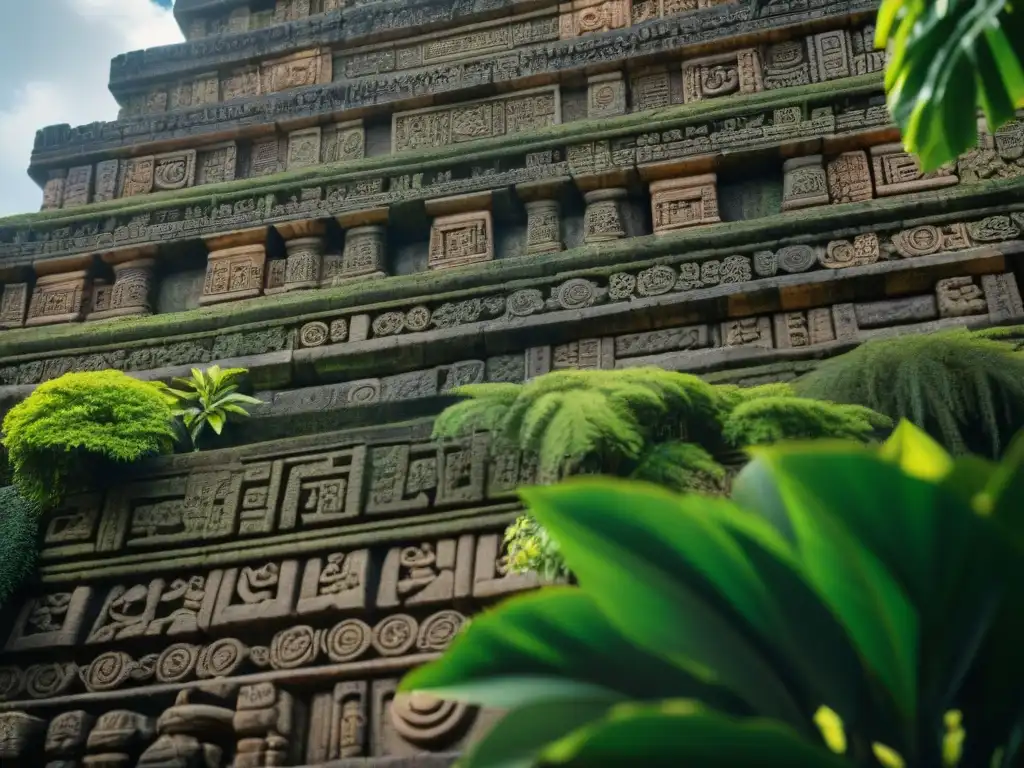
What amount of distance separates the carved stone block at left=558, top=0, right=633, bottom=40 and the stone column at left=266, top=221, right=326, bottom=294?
3306mm

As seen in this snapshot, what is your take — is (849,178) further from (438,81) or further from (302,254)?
(302,254)

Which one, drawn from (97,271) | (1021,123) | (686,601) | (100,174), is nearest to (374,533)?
(686,601)

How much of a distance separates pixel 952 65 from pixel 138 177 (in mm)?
8378

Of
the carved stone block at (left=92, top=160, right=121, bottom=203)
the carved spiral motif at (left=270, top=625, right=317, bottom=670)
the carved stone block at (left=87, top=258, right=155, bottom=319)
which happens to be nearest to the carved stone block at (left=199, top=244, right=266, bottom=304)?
the carved stone block at (left=87, top=258, right=155, bottom=319)

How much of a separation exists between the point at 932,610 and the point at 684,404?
322 centimetres

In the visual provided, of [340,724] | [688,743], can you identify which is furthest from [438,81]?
[688,743]

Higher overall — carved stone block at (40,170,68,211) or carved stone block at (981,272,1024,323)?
carved stone block at (40,170,68,211)

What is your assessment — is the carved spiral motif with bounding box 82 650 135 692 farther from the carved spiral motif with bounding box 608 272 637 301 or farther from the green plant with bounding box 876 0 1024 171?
the green plant with bounding box 876 0 1024 171

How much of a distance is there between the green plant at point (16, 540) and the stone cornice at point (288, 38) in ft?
19.7

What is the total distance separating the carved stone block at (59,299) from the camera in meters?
9.33

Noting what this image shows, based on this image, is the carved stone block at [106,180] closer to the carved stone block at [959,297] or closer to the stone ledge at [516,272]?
the stone ledge at [516,272]

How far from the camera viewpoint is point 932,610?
263 centimetres

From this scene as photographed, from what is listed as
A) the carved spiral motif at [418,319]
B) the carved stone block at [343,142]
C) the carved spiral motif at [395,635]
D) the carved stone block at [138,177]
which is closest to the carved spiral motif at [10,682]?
the carved spiral motif at [395,635]

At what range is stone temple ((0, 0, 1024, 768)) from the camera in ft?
19.3
